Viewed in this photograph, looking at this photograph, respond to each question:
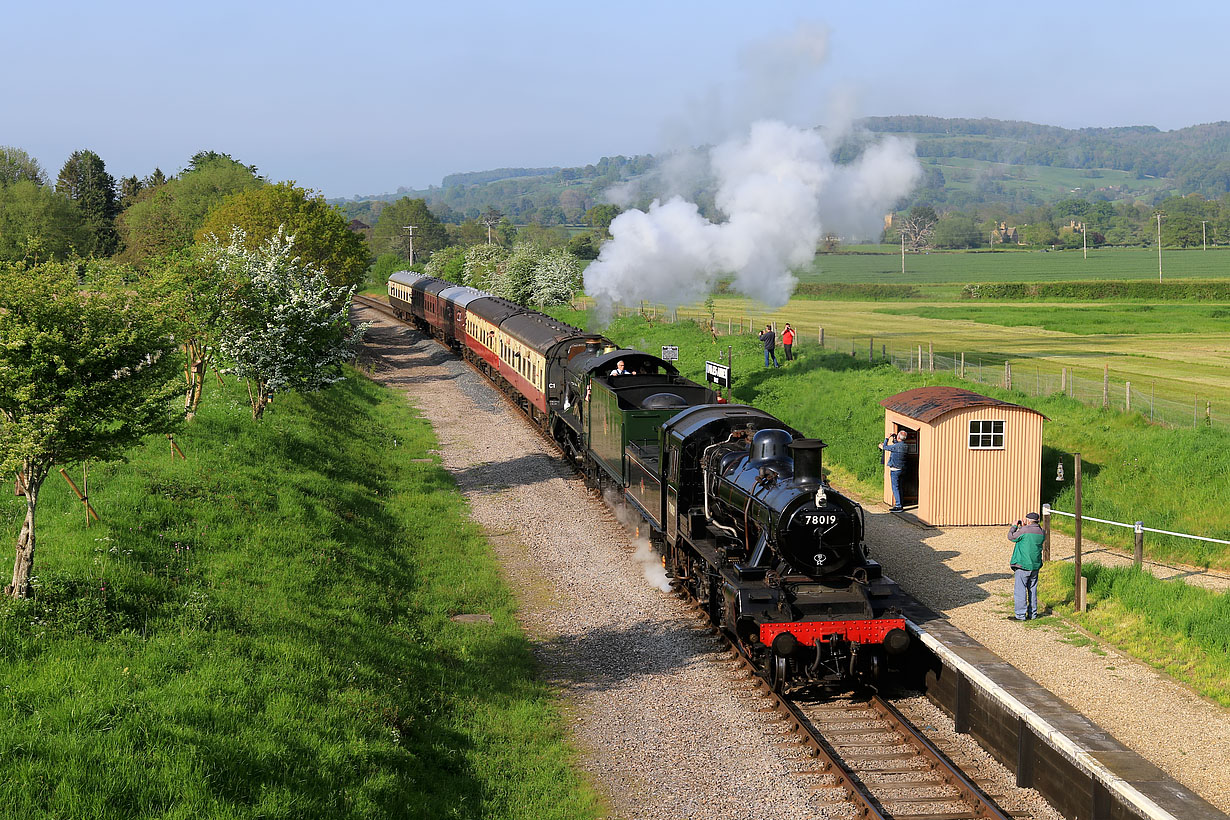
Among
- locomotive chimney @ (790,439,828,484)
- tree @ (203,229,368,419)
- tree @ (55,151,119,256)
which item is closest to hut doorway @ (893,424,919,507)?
locomotive chimney @ (790,439,828,484)

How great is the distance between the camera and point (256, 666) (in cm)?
1238

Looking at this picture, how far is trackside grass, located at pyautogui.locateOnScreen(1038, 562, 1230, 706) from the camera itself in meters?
13.5

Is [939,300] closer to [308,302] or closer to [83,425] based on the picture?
[308,302]

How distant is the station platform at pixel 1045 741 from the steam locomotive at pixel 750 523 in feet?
2.77

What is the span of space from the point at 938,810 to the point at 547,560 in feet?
36.1

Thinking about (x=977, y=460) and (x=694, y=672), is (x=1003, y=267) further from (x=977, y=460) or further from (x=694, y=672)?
(x=694, y=672)

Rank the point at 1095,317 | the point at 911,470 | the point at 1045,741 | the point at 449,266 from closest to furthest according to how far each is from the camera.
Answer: the point at 1045,741 → the point at 911,470 → the point at 1095,317 → the point at 449,266

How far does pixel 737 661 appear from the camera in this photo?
15.1 meters

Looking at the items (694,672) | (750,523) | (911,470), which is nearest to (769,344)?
(911,470)

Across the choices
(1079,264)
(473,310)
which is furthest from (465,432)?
(1079,264)

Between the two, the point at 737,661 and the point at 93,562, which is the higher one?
the point at 93,562

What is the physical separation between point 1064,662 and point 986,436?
27.7 ft

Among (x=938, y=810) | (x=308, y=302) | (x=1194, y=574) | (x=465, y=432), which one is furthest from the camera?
(x=465, y=432)

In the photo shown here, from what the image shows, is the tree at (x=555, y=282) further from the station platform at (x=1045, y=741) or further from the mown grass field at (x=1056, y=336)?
the station platform at (x=1045, y=741)
